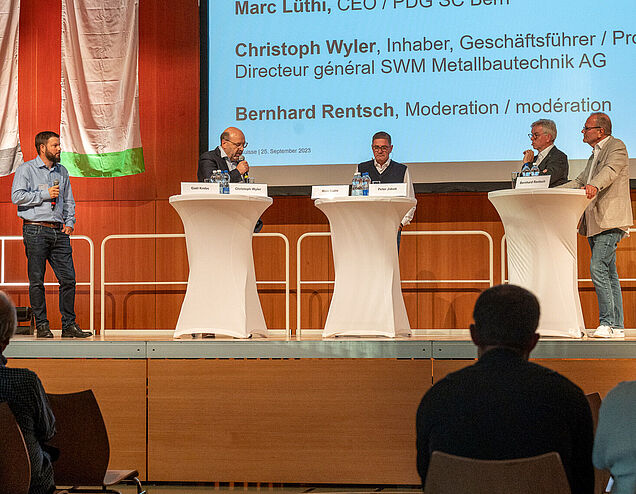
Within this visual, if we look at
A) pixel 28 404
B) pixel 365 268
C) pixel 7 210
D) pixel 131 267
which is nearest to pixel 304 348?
pixel 365 268

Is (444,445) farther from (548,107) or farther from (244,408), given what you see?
(548,107)

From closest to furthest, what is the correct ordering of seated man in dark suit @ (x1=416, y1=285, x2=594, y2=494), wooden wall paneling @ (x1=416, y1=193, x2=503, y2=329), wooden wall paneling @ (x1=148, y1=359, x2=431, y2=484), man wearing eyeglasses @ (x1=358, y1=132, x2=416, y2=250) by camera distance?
seated man in dark suit @ (x1=416, y1=285, x2=594, y2=494), wooden wall paneling @ (x1=148, y1=359, x2=431, y2=484), man wearing eyeglasses @ (x1=358, y1=132, x2=416, y2=250), wooden wall paneling @ (x1=416, y1=193, x2=503, y2=329)

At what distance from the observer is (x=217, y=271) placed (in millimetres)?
4879

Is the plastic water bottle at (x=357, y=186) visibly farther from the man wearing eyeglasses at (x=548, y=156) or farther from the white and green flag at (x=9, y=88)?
the white and green flag at (x=9, y=88)

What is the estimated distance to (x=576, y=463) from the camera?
6.57 ft

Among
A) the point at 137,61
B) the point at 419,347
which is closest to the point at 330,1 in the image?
the point at 137,61

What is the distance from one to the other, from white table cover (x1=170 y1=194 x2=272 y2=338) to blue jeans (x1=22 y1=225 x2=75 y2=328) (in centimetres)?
115

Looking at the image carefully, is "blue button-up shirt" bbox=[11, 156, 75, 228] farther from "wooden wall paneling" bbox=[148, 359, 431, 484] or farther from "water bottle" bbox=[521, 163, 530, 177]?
"water bottle" bbox=[521, 163, 530, 177]

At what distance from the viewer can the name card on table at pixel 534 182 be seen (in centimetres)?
474

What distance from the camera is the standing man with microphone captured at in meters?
5.47

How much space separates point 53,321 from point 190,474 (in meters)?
3.55

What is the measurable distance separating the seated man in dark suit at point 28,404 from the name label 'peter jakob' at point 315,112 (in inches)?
181

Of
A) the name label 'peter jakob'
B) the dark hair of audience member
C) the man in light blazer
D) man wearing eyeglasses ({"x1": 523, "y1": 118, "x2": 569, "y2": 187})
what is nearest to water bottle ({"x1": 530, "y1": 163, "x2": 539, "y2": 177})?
man wearing eyeglasses ({"x1": 523, "y1": 118, "x2": 569, "y2": 187})

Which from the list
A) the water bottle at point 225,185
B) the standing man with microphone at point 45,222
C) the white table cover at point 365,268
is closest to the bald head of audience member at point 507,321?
the white table cover at point 365,268
